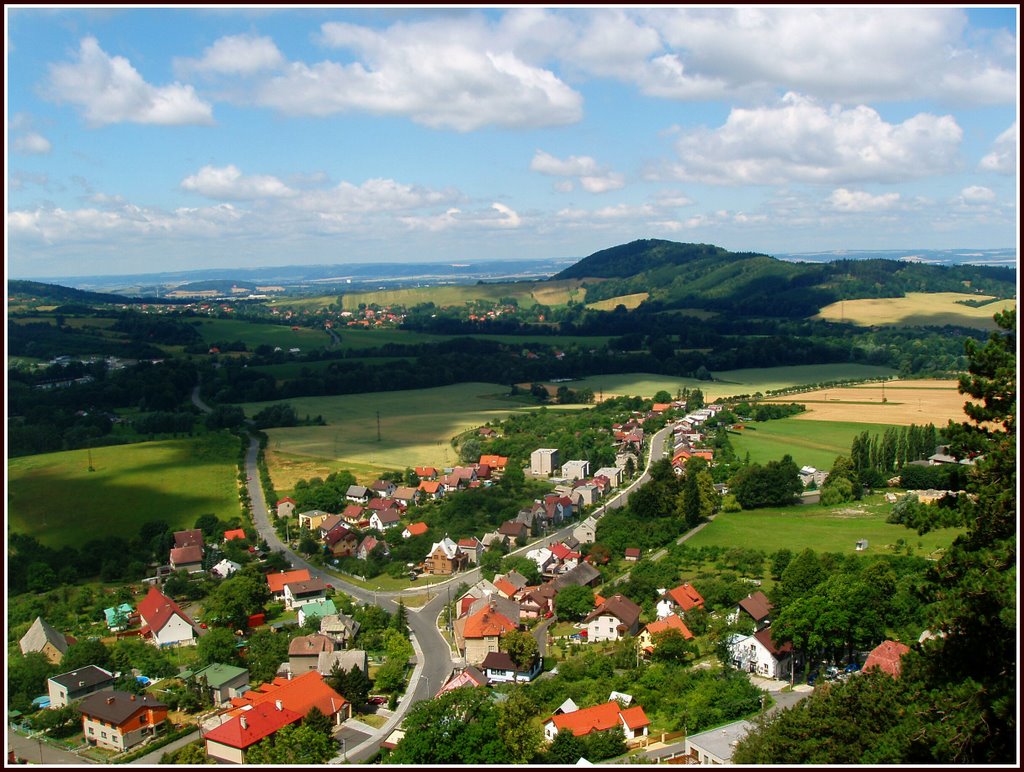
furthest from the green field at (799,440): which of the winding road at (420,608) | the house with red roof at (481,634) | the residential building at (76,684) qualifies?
the residential building at (76,684)

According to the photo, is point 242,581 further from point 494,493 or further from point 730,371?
point 730,371

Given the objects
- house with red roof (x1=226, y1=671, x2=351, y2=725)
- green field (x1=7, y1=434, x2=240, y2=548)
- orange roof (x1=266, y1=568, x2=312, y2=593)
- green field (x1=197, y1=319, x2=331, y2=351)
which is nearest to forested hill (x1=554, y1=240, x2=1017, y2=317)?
green field (x1=197, y1=319, x2=331, y2=351)

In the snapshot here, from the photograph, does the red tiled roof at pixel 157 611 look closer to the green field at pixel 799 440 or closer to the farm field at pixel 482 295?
the green field at pixel 799 440

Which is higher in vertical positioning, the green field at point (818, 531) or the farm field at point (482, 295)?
the farm field at point (482, 295)

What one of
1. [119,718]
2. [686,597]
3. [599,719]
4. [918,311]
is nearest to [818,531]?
[686,597]

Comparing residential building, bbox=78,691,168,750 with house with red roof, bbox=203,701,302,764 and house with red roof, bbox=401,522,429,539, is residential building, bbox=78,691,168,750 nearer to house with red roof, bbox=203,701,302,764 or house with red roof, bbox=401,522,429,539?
house with red roof, bbox=203,701,302,764

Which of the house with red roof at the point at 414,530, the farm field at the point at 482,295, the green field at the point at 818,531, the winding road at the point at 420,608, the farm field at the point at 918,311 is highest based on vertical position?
the farm field at the point at 482,295
